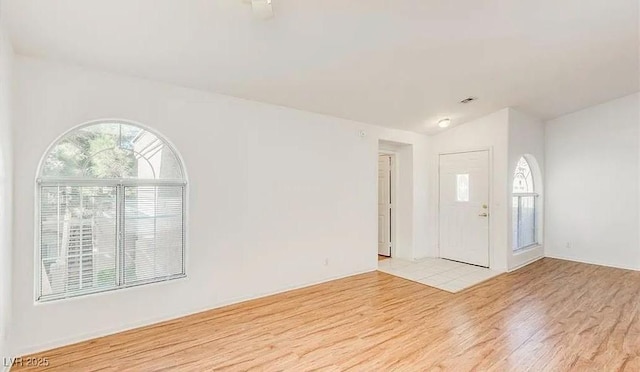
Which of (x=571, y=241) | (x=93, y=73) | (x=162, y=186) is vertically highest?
(x=93, y=73)

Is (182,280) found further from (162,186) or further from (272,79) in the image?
(272,79)

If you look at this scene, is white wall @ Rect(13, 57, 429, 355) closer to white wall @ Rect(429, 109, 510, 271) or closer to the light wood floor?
the light wood floor

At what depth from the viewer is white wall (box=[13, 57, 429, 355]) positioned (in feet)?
8.55

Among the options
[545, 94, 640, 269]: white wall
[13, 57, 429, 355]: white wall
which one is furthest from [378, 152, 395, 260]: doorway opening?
[545, 94, 640, 269]: white wall

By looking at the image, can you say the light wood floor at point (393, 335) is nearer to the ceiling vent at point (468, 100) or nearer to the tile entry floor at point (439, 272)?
the tile entry floor at point (439, 272)

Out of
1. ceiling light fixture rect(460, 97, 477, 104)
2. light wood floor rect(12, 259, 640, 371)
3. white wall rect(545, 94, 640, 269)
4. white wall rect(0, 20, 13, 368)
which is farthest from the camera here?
white wall rect(545, 94, 640, 269)

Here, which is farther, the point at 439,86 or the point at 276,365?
the point at 439,86

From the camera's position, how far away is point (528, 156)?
5.90m

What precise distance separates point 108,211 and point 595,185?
7332 mm

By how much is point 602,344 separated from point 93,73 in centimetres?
505

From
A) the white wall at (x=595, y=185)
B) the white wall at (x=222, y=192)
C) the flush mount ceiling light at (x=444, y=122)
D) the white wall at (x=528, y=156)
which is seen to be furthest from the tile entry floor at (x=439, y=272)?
the flush mount ceiling light at (x=444, y=122)

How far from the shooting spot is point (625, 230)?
17.6 feet

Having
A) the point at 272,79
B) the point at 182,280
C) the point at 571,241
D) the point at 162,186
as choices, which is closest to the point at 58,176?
the point at 162,186

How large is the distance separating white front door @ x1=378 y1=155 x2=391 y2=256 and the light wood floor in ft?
6.39
